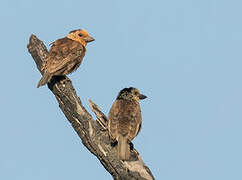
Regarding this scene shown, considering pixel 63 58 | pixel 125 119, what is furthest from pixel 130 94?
pixel 63 58

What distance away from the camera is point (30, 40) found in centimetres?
1191

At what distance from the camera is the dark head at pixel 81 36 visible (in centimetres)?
1338

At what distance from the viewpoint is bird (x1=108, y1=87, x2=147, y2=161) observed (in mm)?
9492

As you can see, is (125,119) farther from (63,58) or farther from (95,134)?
(63,58)

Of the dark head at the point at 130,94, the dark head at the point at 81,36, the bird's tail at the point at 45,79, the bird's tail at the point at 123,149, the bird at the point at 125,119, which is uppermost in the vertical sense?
the dark head at the point at 81,36

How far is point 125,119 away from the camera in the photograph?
32.8ft

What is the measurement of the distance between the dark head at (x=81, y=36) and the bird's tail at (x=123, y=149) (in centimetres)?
436

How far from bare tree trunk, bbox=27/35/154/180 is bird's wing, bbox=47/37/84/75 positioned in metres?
0.41

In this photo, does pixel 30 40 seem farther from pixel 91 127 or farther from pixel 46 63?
pixel 91 127

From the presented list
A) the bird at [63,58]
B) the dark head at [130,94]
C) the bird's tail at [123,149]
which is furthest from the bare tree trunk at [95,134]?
the dark head at [130,94]

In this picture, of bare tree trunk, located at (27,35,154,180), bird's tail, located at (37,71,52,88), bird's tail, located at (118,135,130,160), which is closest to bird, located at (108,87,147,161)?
bird's tail, located at (118,135,130,160)

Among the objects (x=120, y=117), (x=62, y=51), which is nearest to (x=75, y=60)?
(x=62, y=51)

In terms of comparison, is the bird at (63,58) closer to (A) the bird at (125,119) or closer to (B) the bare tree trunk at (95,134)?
(B) the bare tree trunk at (95,134)

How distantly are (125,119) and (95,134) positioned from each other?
0.71 m
